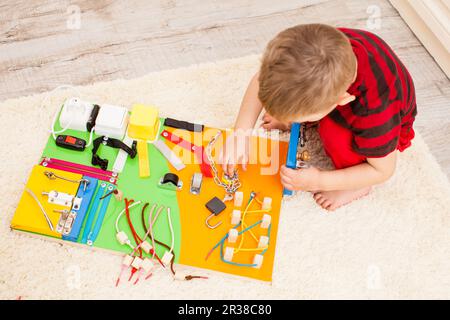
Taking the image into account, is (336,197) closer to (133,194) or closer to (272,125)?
(272,125)

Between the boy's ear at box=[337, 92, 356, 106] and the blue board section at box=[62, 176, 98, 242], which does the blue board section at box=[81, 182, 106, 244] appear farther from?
the boy's ear at box=[337, 92, 356, 106]

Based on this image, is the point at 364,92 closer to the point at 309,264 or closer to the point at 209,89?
the point at 309,264

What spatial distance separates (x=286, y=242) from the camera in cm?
122

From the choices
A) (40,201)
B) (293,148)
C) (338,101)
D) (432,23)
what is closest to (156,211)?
(40,201)

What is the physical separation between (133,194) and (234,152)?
11.9 inches

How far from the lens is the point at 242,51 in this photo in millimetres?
1519

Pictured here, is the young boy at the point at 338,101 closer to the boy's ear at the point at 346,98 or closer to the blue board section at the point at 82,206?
the boy's ear at the point at 346,98

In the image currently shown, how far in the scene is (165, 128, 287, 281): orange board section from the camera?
1.16 m

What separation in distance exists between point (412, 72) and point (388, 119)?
67 cm

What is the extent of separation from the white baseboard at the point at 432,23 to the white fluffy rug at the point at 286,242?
34cm

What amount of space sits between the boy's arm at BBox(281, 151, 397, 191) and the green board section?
33cm

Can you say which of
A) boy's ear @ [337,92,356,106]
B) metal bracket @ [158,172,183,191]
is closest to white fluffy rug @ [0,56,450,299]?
metal bracket @ [158,172,183,191]

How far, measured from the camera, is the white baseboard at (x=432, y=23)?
145cm

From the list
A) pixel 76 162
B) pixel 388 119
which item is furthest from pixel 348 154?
pixel 76 162
